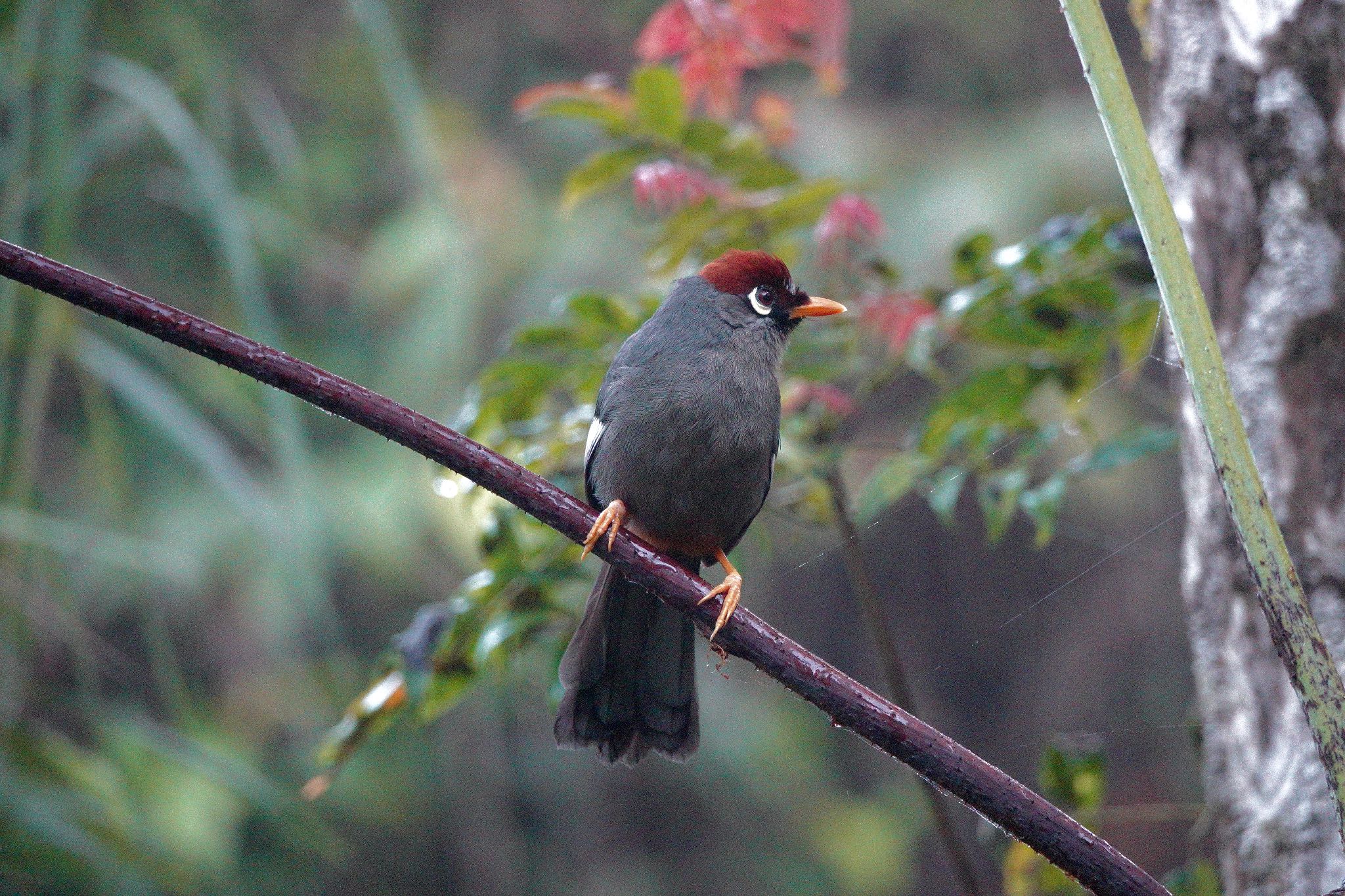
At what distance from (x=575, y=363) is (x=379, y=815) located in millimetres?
3438

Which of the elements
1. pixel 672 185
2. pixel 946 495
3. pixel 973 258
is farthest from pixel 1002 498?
pixel 672 185

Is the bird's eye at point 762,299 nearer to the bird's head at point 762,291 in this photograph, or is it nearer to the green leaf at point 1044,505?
the bird's head at point 762,291

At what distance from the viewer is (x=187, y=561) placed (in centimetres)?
335

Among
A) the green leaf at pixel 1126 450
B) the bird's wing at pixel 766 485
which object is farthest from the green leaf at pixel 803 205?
the green leaf at pixel 1126 450

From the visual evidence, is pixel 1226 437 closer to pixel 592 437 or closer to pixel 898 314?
pixel 592 437

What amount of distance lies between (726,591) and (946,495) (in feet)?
1.36

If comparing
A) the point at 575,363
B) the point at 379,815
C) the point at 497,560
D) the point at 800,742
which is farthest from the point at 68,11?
the point at 800,742

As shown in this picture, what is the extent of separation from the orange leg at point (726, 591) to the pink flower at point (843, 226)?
681mm

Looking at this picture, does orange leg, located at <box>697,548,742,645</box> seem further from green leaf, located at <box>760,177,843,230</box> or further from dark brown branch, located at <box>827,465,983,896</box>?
green leaf, located at <box>760,177,843,230</box>

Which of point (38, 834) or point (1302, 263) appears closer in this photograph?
point (1302, 263)

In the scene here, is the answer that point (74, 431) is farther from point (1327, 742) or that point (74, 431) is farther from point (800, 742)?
point (1327, 742)

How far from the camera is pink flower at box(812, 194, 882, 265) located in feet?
8.00

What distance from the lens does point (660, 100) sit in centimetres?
222

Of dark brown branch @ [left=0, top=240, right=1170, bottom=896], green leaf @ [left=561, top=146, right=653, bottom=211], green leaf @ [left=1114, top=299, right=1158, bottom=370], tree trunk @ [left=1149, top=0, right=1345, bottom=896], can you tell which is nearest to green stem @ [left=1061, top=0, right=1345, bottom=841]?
dark brown branch @ [left=0, top=240, right=1170, bottom=896]
